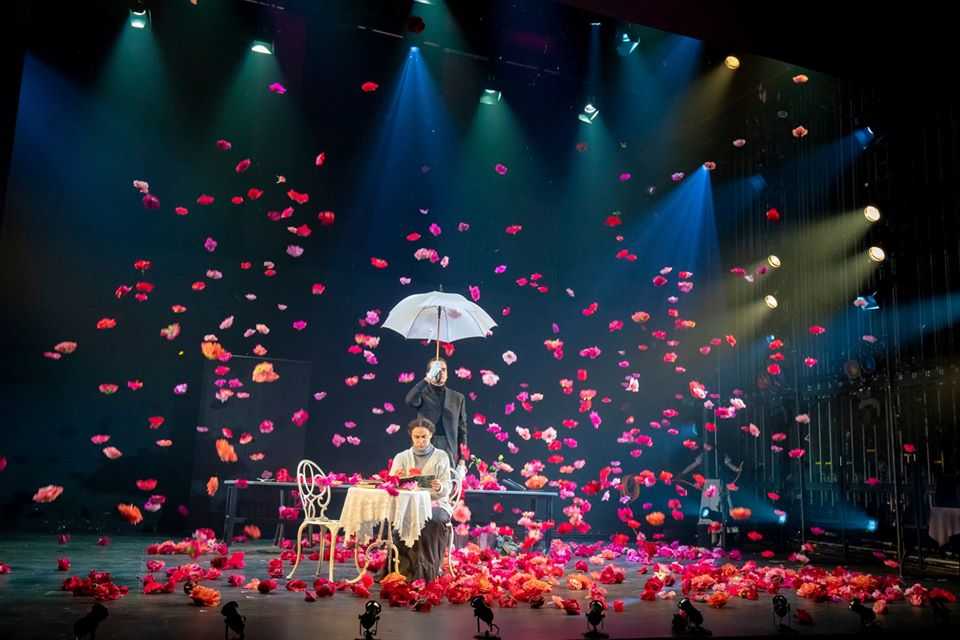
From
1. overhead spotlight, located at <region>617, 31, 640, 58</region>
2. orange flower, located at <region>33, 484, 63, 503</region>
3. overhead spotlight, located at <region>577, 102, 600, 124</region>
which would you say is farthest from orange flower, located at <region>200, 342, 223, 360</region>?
overhead spotlight, located at <region>617, 31, 640, 58</region>

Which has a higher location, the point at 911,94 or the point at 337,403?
the point at 911,94

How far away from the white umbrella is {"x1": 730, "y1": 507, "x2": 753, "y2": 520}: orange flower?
4439 millimetres

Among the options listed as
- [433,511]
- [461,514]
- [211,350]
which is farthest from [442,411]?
[211,350]

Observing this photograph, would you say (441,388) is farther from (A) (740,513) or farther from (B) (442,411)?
(A) (740,513)

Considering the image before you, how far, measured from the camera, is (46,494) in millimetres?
9570

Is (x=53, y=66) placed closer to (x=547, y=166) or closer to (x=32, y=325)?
(x=32, y=325)

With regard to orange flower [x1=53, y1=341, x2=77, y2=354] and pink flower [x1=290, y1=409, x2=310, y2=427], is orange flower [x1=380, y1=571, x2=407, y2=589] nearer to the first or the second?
pink flower [x1=290, y1=409, x2=310, y2=427]

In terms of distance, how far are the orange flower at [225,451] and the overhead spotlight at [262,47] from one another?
17.0 ft

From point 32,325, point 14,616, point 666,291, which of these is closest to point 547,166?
point 666,291

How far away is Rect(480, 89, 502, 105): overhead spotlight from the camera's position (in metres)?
11.7

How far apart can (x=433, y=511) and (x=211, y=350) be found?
5538 mm

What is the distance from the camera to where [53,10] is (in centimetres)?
995

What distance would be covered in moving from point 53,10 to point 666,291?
31.4 feet

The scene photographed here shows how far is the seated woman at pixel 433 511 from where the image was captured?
240 inches
